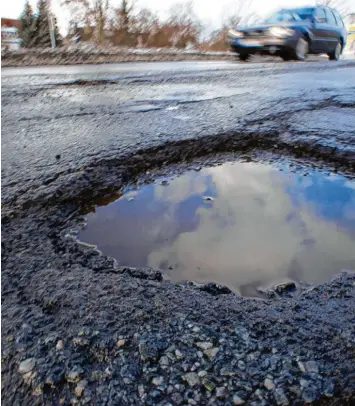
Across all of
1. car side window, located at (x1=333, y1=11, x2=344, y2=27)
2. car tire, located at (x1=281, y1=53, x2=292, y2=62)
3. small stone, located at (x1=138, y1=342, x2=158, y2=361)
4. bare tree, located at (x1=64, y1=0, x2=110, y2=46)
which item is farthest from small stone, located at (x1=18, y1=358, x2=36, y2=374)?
bare tree, located at (x1=64, y1=0, x2=110, y2=46)

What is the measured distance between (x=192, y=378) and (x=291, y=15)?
10203 millimetres

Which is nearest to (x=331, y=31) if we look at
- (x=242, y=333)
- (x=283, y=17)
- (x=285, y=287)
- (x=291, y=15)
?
(x=291, y=15)

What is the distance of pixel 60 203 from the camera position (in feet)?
5.41

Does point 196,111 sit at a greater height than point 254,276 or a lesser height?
greater

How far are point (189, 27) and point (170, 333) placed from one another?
68.4 feet

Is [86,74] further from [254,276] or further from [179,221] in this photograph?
[254,276]

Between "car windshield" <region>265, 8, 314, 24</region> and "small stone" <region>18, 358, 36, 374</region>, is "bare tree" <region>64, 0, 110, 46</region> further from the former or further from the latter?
"small stone" <region>18, 358, 36, 374</region>

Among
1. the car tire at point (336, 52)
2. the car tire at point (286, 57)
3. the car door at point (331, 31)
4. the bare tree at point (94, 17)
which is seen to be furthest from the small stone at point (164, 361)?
the bare tree at point (94, 17)

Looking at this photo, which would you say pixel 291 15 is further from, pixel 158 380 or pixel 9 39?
pixel 158 380

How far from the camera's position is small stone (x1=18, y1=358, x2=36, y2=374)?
808 mm

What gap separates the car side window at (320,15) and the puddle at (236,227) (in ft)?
30.1

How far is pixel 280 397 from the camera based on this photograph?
743 mm

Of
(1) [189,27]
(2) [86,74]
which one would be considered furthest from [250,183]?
(1) [189,27]

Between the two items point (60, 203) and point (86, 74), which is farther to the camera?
point (86, 74)
